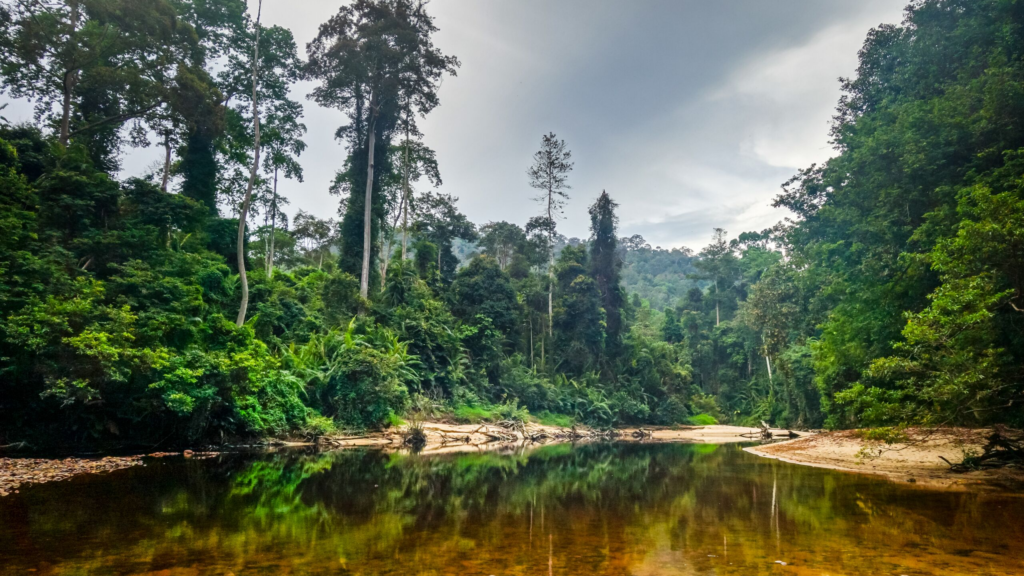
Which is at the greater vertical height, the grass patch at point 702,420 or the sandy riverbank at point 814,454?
the sandy riverbank at point 814,454

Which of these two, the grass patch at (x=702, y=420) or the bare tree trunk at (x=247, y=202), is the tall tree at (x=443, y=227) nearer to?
the bare tree trunk at (x=247, y=202)

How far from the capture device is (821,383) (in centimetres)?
2422

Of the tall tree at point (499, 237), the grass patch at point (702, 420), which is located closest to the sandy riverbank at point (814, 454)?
the grass patch at point (702, 420)

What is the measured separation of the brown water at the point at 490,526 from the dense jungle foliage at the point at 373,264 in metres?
3.45

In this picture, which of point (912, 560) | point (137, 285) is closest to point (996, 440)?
point (912, 560)

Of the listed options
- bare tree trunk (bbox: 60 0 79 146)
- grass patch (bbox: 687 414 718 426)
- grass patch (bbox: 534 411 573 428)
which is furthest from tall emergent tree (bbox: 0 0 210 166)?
grass patch (bbox: 687 414 718 426)

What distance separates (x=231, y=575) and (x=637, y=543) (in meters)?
4.44

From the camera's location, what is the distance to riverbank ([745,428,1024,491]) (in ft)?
33.9

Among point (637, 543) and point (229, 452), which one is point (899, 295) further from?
point (229, 452)

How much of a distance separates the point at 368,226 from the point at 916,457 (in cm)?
2513

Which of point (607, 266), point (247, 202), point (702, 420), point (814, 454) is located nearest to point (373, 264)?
point (247, 202)

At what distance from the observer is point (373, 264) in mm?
29312

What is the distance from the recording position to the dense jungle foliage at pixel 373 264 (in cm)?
1133

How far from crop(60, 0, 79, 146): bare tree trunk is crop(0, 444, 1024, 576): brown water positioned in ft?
45.1
